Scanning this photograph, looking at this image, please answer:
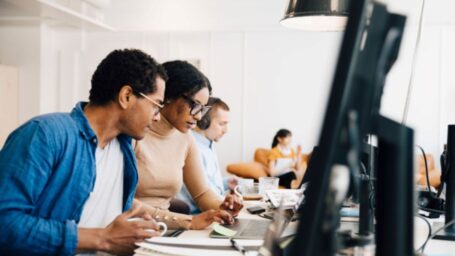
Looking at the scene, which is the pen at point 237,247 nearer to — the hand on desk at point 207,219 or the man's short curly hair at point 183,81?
the hand on desk at point 207,219

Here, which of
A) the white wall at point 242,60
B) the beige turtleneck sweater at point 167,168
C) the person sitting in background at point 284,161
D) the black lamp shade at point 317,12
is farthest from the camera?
the white wall at point 242,60

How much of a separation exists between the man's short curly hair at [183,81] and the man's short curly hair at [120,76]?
0.52 meters

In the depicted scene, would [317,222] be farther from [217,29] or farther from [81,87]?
[81,87]

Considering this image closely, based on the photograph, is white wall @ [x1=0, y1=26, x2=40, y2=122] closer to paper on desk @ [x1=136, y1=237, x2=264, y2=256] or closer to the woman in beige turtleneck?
the woman in beige turtleneck

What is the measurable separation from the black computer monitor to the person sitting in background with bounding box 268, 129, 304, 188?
19.0ft

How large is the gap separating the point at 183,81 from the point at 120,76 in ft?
1.95

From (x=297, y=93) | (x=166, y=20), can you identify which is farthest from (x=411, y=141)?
(x=166, y=20)

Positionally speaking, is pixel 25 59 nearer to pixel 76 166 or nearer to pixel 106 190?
pixel 106 190

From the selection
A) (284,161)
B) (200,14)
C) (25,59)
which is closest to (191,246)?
(284,161)

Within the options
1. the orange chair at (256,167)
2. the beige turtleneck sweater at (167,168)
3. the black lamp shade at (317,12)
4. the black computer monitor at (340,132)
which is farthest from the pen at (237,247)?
the orange chair at (256,167)

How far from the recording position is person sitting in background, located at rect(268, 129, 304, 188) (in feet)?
20.7

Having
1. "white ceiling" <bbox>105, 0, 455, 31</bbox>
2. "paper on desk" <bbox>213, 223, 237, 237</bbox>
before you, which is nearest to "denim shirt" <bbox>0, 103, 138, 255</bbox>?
"paper on desk" <bbox>213, 223, 237, 237</bbox>

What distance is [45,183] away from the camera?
4.74 ft

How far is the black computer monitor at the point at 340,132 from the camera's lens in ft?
1.52
